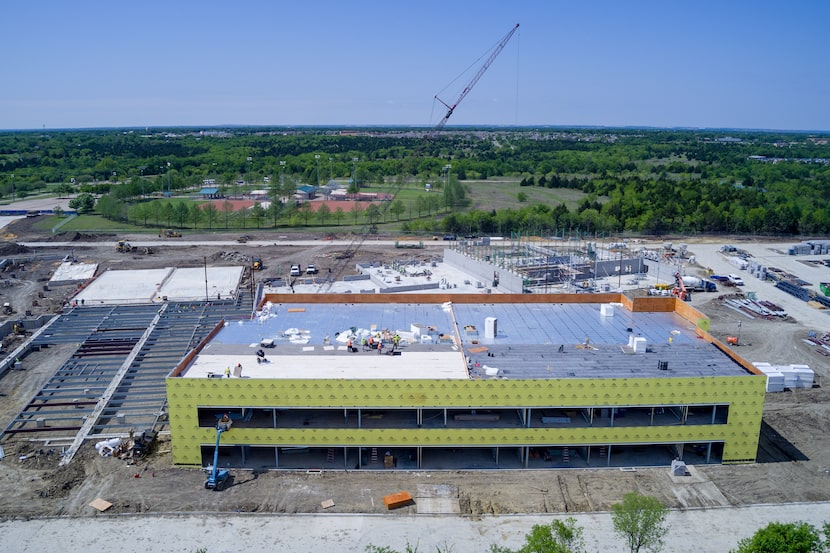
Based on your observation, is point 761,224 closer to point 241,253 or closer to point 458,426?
point 241,253

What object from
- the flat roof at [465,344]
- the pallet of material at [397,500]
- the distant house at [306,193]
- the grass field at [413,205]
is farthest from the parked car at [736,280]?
the distant house at [306,193]

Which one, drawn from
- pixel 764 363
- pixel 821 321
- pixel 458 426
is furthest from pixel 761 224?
pixel 458 426

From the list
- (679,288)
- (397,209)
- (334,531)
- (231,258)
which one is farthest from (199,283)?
(679,288)

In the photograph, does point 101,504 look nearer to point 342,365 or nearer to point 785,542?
point 342,365

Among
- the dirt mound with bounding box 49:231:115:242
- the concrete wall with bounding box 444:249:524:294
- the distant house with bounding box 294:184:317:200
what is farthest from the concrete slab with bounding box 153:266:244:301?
the distant house with bounding box 294:184:317:200

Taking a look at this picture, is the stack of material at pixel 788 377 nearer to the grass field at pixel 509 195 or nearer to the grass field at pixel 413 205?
the grass field at pixel 413 205

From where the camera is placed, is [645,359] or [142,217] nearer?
[645,359]

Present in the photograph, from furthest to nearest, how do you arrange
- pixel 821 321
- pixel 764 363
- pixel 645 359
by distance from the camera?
pixel 821 321, pixel 764 363, pixel 645 359

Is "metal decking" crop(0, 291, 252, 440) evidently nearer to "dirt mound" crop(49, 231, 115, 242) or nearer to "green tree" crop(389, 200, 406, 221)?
"dirt mound" crop(49, 231, 115, 242)
